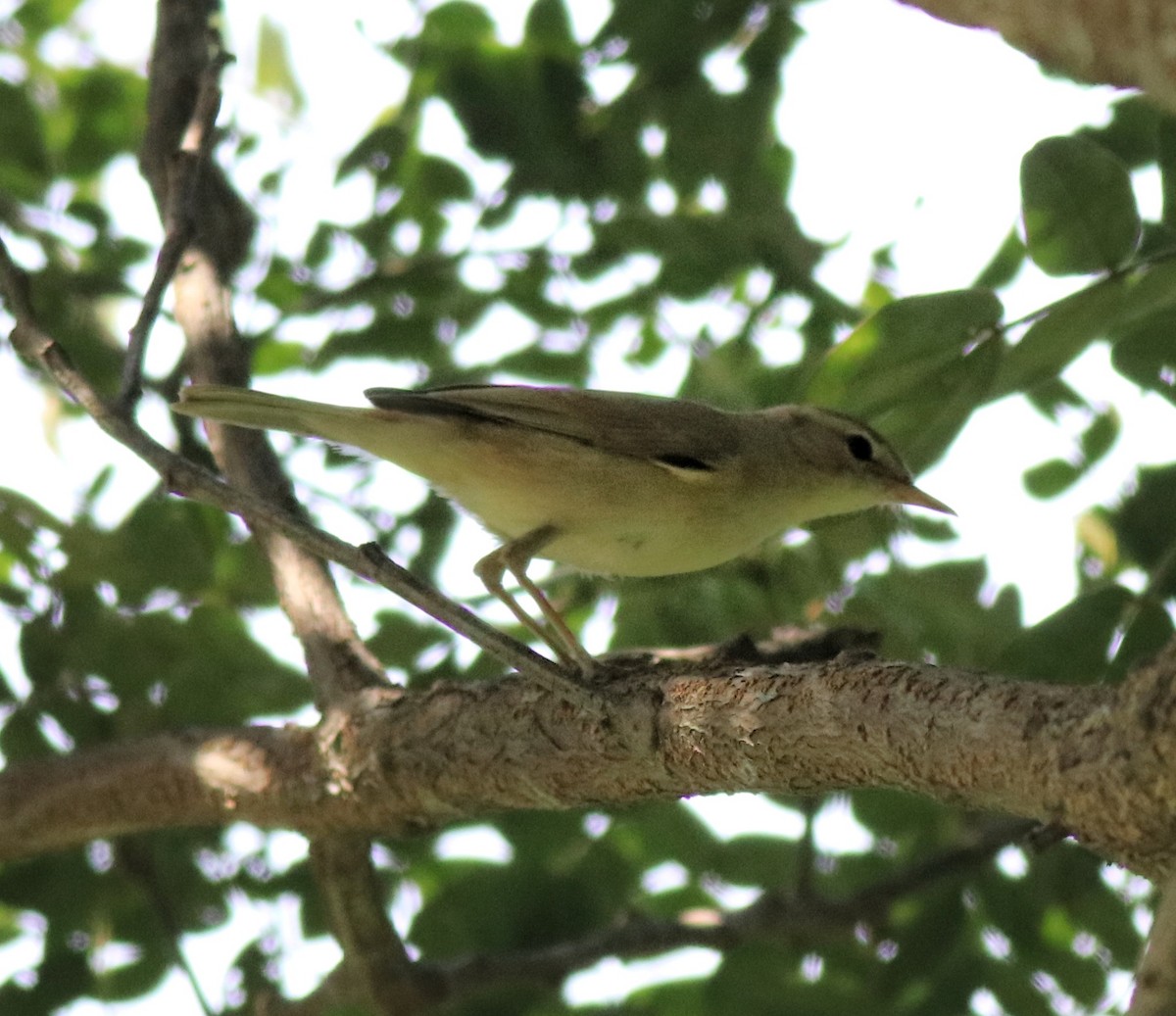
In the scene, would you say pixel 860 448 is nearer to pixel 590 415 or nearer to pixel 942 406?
pixel 590 415

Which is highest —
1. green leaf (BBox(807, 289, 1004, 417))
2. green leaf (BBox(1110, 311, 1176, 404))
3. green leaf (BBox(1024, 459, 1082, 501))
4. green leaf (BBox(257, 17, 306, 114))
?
green leaf (BBox(257, 17, 306, 114))

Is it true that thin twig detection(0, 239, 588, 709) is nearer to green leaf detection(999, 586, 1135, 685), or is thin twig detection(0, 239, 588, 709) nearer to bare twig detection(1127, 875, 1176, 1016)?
green leaf detection(999, 586, 1135, 685)

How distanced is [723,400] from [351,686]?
1622mm

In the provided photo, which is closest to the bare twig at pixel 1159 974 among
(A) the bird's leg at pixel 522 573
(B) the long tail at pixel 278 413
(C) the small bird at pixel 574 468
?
(C) the small bird at pixel 574 468

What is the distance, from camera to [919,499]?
15.2ft

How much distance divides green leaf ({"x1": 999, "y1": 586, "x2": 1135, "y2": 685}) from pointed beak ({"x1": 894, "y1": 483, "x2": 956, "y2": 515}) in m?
1.43

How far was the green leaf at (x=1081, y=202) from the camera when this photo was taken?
9.52 ft

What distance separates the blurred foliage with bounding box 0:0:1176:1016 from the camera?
4.20 m

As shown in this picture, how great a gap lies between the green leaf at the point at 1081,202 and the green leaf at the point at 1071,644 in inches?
30.1

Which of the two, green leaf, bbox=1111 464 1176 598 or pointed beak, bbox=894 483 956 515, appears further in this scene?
pointed beak, bbox=894 483 956 515

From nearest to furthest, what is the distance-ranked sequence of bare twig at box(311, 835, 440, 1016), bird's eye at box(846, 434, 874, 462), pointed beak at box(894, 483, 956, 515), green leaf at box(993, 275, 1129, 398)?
green leaf at box(993, 275, 1129, 398), bare twig at box(311, 835, 440, 1016), bird's eye at box(846, 434, 874, 462), pointed beak at box(894, 483, 956, 515)

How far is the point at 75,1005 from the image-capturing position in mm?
4445

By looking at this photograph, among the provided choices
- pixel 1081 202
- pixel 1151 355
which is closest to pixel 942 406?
pixel 1081 202

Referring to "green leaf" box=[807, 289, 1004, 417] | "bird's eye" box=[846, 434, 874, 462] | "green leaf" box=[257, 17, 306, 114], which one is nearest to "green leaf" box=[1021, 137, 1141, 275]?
"green leaf" box=[807, 289, 1004, 417]
